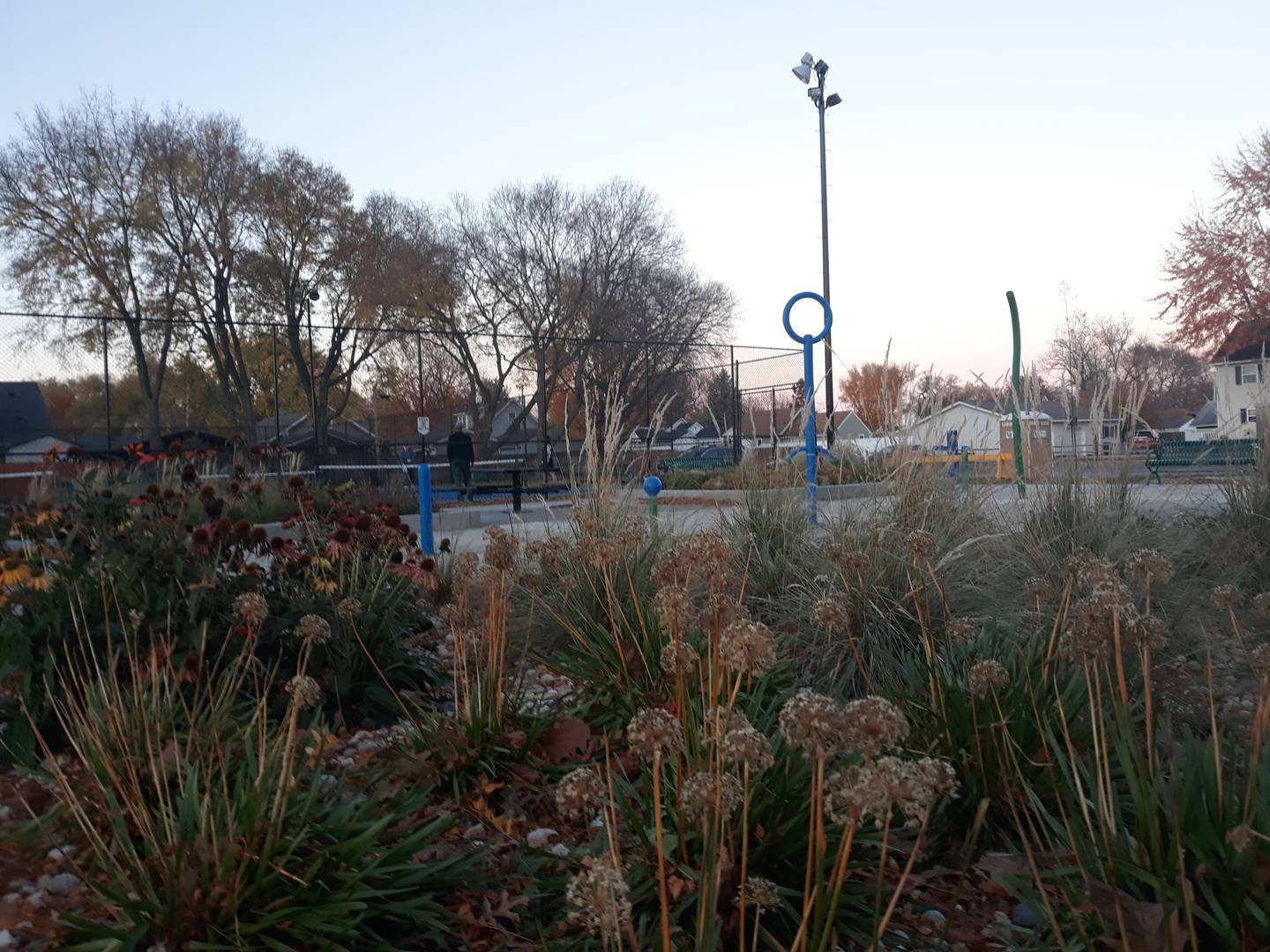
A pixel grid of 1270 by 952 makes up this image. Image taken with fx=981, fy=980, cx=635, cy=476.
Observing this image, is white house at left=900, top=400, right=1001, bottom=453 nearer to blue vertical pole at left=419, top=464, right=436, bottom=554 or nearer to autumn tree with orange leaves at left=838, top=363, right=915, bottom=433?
autumn tree with orange leaves at left=838, top=363, right=915, bottom=433

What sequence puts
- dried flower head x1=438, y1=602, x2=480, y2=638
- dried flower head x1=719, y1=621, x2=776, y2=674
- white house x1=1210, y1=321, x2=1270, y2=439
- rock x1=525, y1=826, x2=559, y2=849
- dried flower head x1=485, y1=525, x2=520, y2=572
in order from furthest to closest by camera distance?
white house x1=1210, y1=321, x2=1270, y2=439
dried flower head x1=438, y1=602, x2=480, y2=638
dried flower head x1=485, y1=525, x2=520, y2=572
rock x1=525, y1=826, x2=559, y2=849
dried flower head x1=719, y1=621, x2=776, y2=674

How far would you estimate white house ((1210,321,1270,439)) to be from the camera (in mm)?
6594

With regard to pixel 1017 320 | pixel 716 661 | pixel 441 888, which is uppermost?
pixel 1017 320

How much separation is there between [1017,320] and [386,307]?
2486cm

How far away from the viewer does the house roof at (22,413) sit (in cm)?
1514

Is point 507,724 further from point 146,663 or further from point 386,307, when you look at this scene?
point 386,307

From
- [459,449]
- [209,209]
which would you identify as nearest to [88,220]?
[209,209]

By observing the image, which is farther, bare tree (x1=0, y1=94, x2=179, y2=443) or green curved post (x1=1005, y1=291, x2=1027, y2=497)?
bare tree (x1=0, y1=94, x2=179, y2=443)

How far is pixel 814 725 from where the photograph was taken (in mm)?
1357

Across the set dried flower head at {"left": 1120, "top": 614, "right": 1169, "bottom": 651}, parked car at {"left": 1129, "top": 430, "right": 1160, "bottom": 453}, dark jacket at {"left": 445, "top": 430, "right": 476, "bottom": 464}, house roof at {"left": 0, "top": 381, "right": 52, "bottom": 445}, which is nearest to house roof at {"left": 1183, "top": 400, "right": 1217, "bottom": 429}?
dark jacket at {"left": 445, "top": 430, "right": 476, "bottom": 464}

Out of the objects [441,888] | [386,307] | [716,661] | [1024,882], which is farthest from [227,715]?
[386,307]

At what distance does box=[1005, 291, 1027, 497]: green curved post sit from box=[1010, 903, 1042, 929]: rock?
12.3ft

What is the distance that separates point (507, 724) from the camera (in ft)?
9.80

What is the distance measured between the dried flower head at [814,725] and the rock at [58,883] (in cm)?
186
